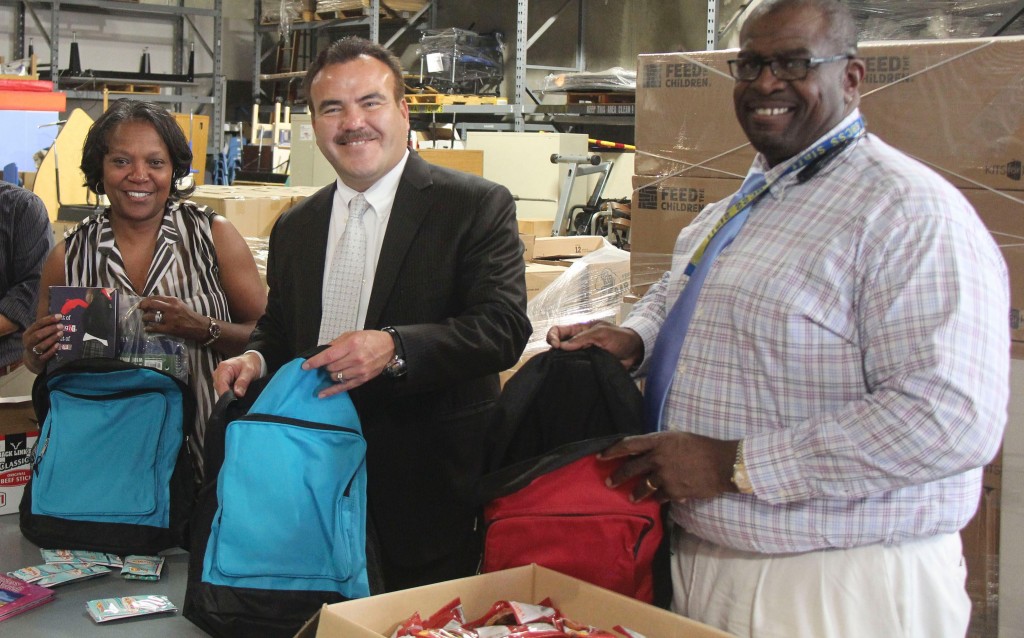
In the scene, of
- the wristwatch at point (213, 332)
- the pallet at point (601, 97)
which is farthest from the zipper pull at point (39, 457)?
the pallet at point (601, 97)

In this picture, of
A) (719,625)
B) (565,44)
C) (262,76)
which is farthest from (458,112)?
(719,625)

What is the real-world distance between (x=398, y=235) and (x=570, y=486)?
0.67 meters

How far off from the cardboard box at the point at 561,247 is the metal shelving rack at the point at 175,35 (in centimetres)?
710

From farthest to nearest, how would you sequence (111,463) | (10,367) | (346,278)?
(10,367), (111,463), (346,278)

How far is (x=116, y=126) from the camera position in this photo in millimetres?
2326

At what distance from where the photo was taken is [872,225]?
3.73 ft

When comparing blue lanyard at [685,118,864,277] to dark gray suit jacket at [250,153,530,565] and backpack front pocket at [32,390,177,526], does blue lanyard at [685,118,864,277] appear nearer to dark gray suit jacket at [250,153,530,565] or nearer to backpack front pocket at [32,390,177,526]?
dark gray suit jacket at [250,153,530,565]

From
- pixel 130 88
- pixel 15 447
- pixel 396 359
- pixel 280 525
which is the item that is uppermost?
pixel 130 88

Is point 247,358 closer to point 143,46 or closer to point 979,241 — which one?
point 979,241

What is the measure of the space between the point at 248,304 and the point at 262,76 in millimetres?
8974

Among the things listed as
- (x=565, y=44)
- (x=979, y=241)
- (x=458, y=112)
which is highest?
(x=565, y=44)

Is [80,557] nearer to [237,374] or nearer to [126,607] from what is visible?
[126,607]

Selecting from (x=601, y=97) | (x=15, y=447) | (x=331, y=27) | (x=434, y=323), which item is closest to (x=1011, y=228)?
(x=434, y=323)

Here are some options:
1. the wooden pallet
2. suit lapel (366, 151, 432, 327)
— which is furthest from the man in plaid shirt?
the wooden pallet
